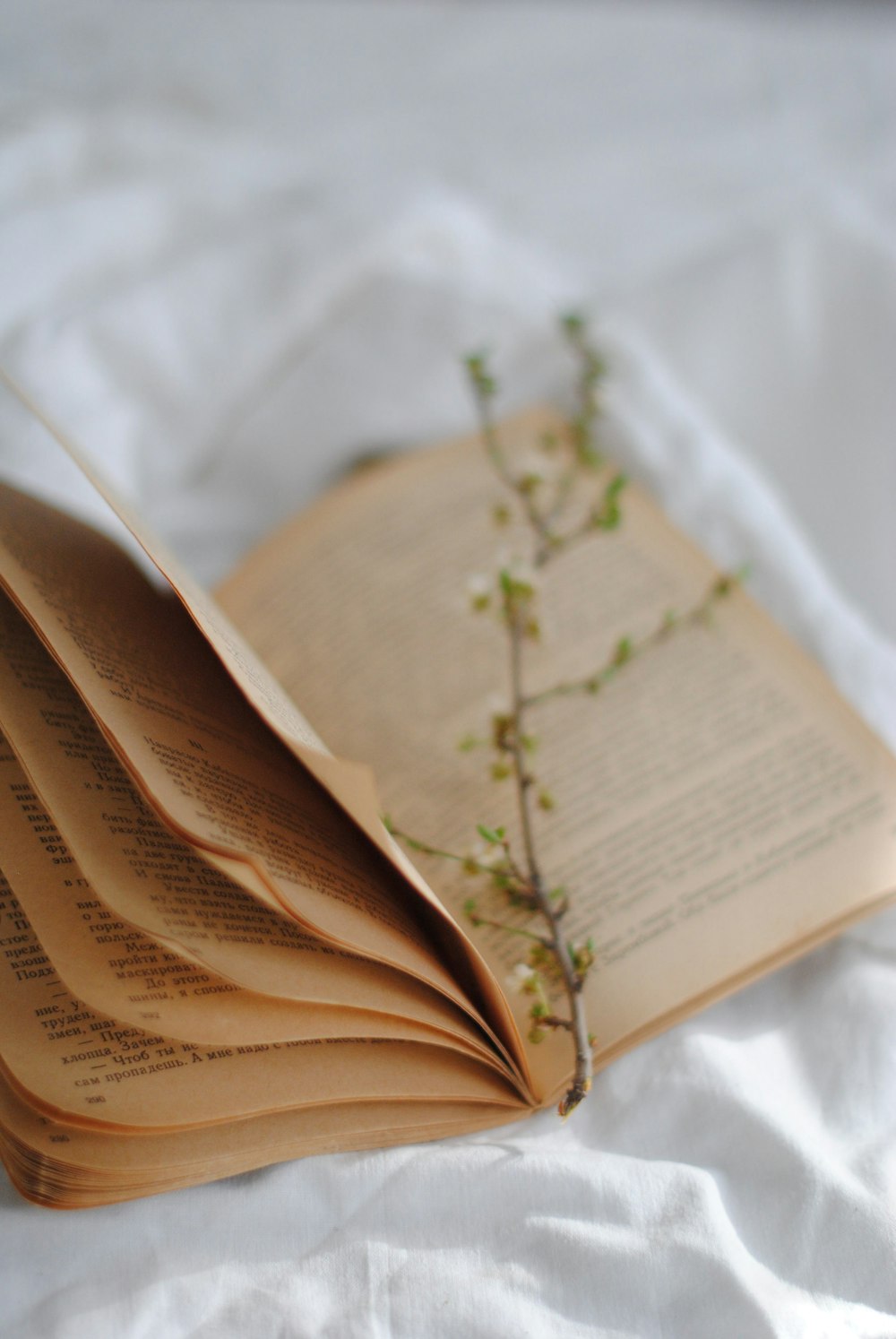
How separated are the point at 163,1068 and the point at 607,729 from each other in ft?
0.88

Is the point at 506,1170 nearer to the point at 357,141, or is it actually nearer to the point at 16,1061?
the point at 16,1061

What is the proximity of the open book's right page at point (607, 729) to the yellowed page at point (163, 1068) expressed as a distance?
57 millimetres

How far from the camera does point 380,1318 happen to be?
1.12ft

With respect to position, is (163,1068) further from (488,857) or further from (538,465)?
(538,465)

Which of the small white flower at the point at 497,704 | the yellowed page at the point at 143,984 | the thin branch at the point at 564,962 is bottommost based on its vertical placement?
the thin branch at the point at 564,962

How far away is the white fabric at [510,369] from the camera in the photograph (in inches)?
13.8

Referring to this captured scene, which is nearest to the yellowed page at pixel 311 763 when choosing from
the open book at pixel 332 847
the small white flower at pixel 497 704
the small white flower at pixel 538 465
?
the open book at pixel 332 847

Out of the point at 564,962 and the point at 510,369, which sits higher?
the point at 510,369

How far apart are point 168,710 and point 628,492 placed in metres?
0.36

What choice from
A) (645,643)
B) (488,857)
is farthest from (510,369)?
(488,857)

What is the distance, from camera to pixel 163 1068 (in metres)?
0.35

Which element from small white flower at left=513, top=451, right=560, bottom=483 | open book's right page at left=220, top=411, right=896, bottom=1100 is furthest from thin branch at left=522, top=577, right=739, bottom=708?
small white flower at left=513, top=451, right=560, bottom=483

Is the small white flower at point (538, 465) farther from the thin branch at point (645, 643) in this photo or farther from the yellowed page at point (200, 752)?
the yellowed page at point (200, 752)

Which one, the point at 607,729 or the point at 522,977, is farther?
the point at 607,729
